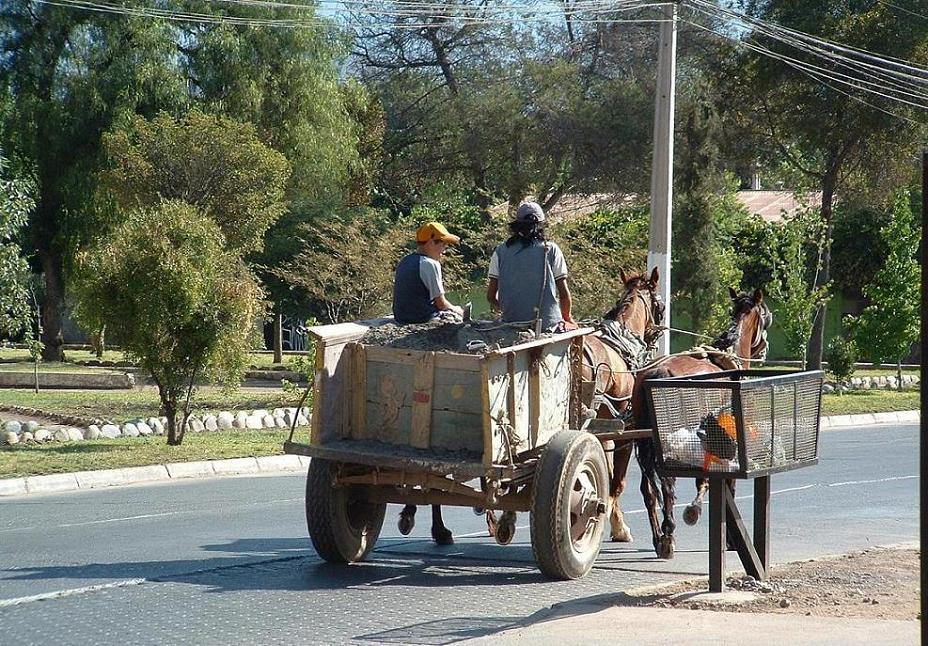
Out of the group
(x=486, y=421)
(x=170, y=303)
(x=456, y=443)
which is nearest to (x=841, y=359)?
(x=170, y=303)

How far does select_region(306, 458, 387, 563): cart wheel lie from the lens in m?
9.25

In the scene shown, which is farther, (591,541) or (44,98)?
(44,98)

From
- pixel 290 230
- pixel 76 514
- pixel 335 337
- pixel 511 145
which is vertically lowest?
pixel 76 514

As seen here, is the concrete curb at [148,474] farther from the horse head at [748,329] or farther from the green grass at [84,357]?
the green grass at [84,357]

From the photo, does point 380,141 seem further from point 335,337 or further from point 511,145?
point 335,337

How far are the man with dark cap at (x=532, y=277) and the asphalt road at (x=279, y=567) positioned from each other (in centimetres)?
187

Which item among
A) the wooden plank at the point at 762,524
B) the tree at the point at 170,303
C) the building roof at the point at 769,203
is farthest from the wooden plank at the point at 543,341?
the building roof at the point at 769,203

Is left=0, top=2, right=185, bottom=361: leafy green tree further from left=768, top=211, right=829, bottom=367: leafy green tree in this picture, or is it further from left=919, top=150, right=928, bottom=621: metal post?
left=919, top=150, right=928, bottom=621: metal post

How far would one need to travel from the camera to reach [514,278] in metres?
9.80

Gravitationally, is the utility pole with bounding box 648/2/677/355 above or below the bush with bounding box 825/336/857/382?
above

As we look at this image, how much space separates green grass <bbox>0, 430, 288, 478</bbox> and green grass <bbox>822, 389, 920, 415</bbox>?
11.7 m

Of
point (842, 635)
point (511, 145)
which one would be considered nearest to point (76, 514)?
point (842, 635)

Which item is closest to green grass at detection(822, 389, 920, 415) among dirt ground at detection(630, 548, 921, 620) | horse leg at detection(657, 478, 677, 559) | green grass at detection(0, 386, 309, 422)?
green grass at detection(0, 386, 309, 422)

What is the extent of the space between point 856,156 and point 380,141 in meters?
→ 17.1
